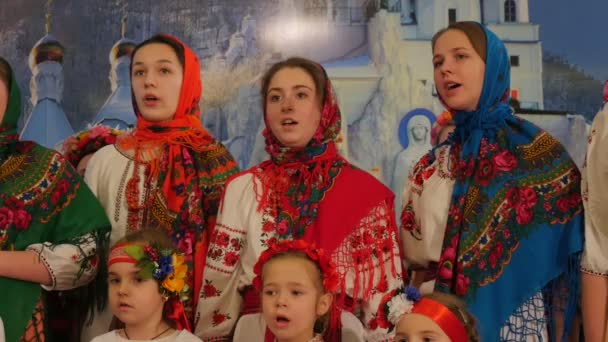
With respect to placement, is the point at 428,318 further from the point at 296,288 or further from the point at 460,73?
the point at 460,73

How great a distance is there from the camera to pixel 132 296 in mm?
2127

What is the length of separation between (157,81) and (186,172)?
1.09ft

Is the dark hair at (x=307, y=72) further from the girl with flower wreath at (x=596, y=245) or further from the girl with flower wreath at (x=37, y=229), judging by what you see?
the girl with flower wreath at (x=596, y=245)

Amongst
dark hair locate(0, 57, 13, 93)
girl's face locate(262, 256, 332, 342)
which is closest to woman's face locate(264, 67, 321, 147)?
girl's face locate(262, 256, 332, 342)

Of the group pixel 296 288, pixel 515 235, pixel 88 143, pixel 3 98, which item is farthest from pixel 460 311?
pixel 88 143

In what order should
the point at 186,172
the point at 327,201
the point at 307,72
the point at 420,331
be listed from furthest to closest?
the point at 186,172 → the point at 307,72 → the point at 327,201 → the point at 420,331

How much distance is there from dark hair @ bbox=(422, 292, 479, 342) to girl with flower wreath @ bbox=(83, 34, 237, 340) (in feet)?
2.75

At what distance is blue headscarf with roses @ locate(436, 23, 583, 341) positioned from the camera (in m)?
2.13

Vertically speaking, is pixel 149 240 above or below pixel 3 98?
below

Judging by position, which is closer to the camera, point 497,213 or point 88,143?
point 497,213

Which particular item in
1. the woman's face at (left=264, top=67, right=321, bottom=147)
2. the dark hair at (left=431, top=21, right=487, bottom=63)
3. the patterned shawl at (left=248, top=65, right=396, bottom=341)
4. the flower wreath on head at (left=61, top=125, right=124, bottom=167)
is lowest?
the patterned shawl at (left=248, top=65, right=396, bottom=341)

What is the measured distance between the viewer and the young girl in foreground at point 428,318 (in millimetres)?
1901

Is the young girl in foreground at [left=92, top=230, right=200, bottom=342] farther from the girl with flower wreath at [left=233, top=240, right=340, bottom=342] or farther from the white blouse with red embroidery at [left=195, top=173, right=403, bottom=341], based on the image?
the girl with flower wreath at [left=233, top=240, right=340, bottom=342]

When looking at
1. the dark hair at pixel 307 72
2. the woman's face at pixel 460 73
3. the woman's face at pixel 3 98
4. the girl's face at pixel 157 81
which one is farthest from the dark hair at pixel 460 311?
the woman's face at pixel 3 98
